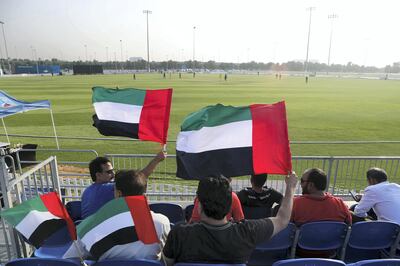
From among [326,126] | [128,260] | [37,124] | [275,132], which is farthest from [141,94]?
[37,124]

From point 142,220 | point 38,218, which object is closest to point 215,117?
point 142,220

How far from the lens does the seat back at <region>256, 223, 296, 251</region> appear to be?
12.2 feet

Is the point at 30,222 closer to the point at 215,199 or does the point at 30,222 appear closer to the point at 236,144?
the point at 215,199

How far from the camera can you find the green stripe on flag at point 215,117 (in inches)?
148

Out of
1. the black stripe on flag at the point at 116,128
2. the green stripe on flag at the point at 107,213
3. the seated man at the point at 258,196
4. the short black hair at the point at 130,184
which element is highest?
the black stripe on flag at the point at 116,128

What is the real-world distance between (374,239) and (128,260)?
9.75ft

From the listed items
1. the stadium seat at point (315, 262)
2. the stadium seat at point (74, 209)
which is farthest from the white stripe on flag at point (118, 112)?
the stadium seat at point (315, 262)

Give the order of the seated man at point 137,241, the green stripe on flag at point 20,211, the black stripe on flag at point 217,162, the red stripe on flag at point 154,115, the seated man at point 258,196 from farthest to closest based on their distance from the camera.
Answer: the red stripe on flag at point 154,115, the seated man at point 258,196, the black stripe on flag at point 217,162, the green stripe on flag at point 20,211, the seated man at point 137,241

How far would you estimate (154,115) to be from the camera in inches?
185

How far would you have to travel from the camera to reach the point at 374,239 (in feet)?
12.6

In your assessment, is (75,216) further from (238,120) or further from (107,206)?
(238,120)

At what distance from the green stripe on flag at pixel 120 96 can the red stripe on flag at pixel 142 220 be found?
7.83ft

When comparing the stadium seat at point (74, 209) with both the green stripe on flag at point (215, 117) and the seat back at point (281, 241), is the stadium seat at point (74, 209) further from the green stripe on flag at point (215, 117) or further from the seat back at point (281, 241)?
the seat back at point (281, 241)

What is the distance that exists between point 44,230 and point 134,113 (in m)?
2.20
